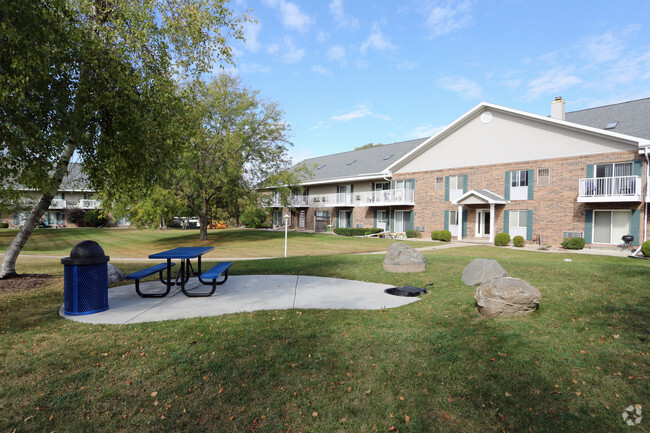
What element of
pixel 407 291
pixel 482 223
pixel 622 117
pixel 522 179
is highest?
pixel 622 117

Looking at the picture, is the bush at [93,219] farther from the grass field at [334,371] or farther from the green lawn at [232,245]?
the grass field at [334,371]

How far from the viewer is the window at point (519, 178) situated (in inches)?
890

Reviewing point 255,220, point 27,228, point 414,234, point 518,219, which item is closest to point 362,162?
point 414,234

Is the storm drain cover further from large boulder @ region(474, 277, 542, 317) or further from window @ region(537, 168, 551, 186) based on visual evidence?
window @ region(537, 168, 551, 186)

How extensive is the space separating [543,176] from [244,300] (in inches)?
837

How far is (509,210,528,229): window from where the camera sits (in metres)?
22.6

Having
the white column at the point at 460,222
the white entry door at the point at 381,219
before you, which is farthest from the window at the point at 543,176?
the white entry door at the point at 381,219

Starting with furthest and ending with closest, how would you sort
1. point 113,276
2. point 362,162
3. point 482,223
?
1. point 362,162
2. point 482,223
3. point 113,276

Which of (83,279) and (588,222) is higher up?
(588,222)

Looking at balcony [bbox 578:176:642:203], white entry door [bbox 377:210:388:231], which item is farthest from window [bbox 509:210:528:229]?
white entry door [bbox 377:210:388:231]

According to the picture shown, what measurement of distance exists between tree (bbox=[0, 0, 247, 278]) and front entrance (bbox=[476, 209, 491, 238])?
2077cm

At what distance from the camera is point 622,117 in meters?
21.3

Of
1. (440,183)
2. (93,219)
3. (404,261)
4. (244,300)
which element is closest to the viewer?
A: (244,300)

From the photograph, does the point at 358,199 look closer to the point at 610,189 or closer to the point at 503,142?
the point at 503,142
